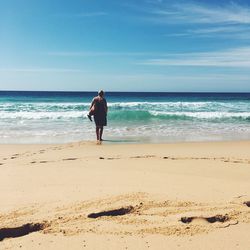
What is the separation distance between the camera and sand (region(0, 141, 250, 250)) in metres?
3.44

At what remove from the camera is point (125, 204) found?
14.2 ft

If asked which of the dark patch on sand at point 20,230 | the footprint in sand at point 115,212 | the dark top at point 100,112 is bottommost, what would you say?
the dark patch on sand at point 20,230

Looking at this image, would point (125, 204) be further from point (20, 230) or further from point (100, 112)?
point (100, 112)

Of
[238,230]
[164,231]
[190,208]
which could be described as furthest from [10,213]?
[238,230]

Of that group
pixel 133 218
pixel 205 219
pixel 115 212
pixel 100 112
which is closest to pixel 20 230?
pixel 115 212

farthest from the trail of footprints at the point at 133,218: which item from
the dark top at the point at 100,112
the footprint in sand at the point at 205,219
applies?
the dark top at the point at 100,112

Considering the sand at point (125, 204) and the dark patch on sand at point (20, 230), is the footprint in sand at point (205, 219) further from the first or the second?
the dark patch on sand at point (20, 230)

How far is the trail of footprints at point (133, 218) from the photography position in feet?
11.9

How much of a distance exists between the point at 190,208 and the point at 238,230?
0.70m

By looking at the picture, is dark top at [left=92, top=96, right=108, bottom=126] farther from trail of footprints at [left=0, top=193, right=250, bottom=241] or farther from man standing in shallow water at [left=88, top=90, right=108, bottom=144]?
trail of footprints at [left=0, top=193, right=250, bottom=241]

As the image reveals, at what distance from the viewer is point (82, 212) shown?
4074 mm

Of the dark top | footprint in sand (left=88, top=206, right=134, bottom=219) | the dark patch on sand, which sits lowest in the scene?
the dark patch on sand

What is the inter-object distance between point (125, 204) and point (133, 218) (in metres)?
0.39

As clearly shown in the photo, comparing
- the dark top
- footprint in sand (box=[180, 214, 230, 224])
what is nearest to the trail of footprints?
footprint in sand (box=[180, 214, 230, 224])
